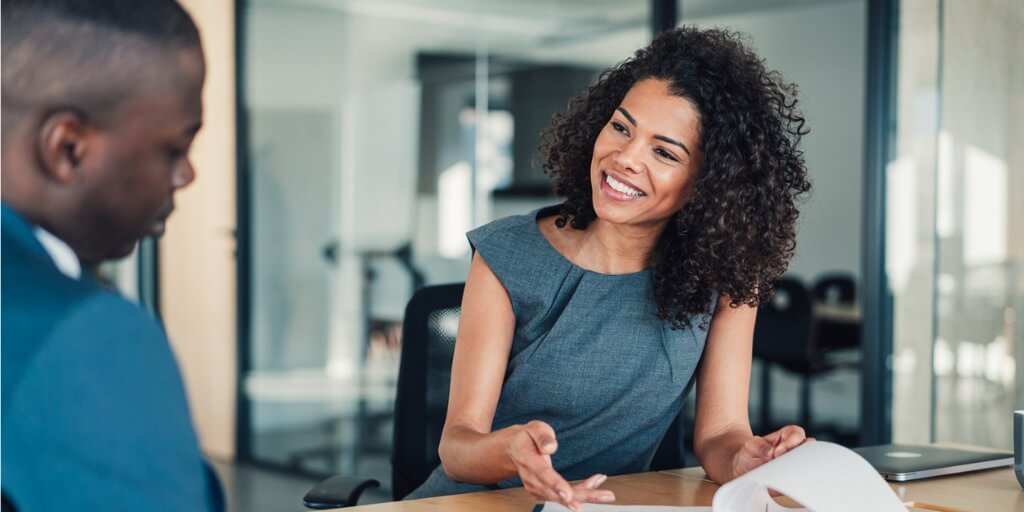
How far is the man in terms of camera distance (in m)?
0.60

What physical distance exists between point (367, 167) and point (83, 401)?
4064 mm

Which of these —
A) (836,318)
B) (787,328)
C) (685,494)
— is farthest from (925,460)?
(836,318)

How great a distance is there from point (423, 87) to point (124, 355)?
392 cm

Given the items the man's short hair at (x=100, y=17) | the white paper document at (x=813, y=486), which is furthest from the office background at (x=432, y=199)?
the man's short hair at (x=100, y=17)

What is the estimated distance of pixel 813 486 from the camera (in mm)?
1154

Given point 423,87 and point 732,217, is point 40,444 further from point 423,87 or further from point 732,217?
point 423,87

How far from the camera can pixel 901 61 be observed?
3.20 metres

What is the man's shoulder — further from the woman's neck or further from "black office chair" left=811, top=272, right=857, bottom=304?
"black office chair" left=811, top=272, right=857, bottom=304

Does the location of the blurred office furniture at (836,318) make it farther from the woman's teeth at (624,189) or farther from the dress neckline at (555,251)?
the woman's teeth at (624,189)

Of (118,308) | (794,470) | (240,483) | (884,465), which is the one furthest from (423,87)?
(118,308)

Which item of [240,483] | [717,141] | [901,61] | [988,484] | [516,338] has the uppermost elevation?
[901,61]

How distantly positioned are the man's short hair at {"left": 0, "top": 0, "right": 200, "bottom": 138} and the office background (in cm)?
282

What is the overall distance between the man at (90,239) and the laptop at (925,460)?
1093 mm

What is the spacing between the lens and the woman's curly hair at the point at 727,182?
5.63 ft
